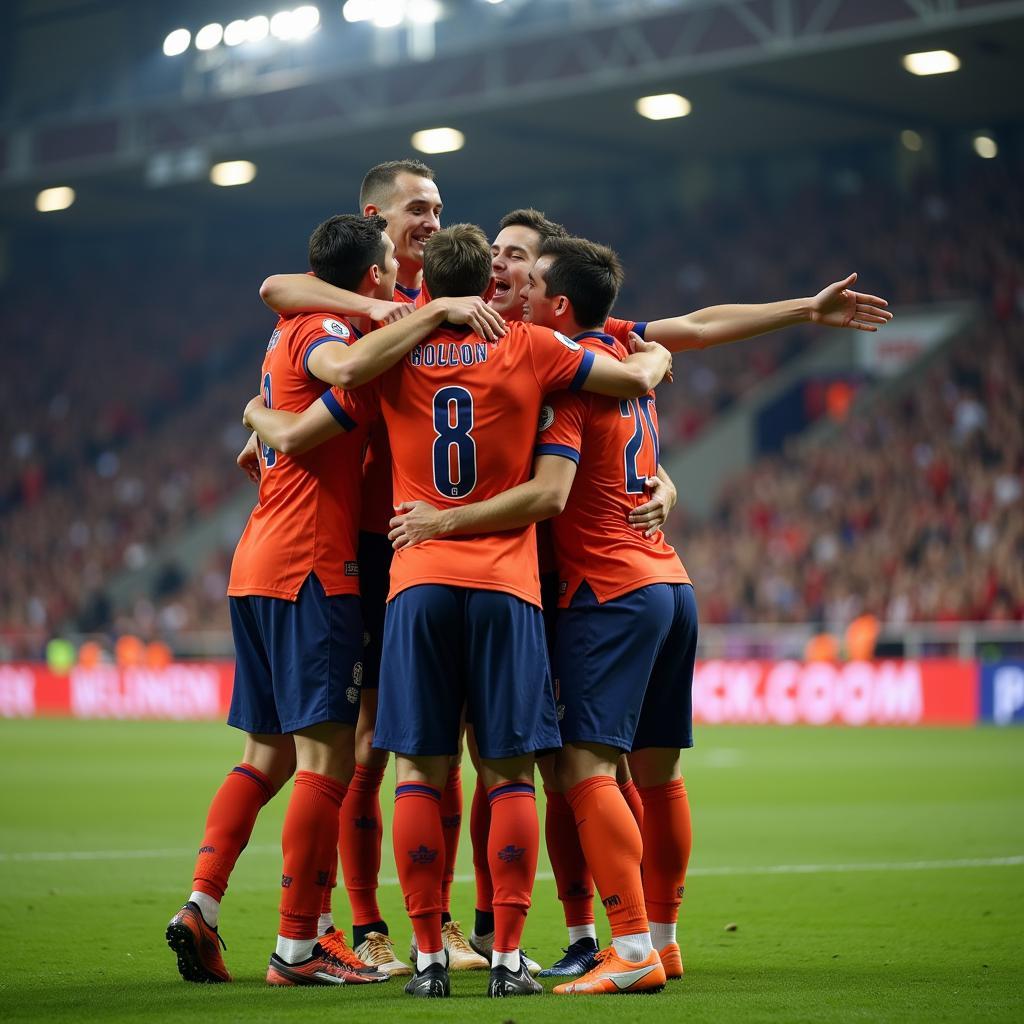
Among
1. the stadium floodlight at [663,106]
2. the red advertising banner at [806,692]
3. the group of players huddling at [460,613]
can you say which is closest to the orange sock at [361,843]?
the group of players huddling at [460,613]

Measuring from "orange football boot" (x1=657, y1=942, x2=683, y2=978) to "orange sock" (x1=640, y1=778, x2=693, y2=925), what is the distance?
0.27 feet

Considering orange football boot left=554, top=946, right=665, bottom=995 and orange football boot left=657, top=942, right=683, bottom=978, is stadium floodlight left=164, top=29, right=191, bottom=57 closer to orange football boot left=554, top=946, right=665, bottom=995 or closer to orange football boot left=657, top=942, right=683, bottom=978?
orange football boot left=657, top=942, right=683, bottom=978

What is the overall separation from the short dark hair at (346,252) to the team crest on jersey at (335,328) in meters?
0.22

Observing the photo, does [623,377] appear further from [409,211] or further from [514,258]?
[409,211]

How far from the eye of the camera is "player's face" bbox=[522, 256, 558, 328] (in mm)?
5578

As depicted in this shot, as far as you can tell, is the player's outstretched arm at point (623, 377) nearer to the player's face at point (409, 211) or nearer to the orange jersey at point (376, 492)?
the orange jersey at point (376, 492)

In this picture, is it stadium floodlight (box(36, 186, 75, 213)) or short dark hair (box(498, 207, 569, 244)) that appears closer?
short dark hair (box(498, 207, 569, 244))

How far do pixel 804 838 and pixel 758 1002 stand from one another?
5532 mm

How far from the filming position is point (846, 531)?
80.8 ft

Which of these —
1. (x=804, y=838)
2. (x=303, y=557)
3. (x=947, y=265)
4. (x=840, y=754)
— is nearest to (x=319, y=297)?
(x=303, y=557)

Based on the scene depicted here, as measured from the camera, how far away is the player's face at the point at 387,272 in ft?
19.1

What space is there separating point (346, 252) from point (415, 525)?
1.15m

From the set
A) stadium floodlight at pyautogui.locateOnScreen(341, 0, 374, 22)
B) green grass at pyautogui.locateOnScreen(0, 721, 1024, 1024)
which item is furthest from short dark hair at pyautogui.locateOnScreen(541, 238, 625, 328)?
stadium floodlight at pyautogui.locateOnScreen(341, 0, 374, 22)

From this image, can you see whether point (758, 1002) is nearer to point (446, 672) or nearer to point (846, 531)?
point (446, 672)
